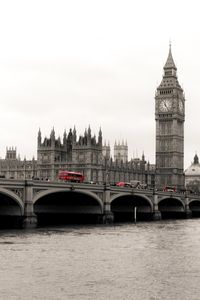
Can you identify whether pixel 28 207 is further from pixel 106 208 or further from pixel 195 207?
pixel 195 207

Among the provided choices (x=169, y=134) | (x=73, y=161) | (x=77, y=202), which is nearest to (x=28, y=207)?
(x=77, y=202)

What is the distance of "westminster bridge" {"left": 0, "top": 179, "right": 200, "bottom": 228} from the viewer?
72625 mm

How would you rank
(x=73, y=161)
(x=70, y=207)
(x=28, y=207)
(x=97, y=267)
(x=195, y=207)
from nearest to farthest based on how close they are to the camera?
(x=97, y=267)
(x=28, y=207)
(x=70, y=207)
(x=195, y=207)
(x=73, y=161)

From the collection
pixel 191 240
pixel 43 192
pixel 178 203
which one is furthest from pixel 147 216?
pixel 191 240

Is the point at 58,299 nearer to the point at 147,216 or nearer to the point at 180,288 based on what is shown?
the point at 180,288

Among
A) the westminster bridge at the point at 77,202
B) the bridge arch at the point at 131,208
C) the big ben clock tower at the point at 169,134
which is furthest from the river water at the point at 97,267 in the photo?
the big ben clock tower at the point at 169,134

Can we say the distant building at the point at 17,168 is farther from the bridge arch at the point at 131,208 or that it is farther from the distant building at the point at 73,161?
the bridge arch at the point at 131,208

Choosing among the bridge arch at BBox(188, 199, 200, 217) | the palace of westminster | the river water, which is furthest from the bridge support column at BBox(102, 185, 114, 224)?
the palace of westminster

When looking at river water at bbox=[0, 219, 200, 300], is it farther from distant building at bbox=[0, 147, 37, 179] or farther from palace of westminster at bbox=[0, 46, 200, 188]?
distant building at bbox=[0, 147, 37, 179]

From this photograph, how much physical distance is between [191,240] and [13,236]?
17.8m

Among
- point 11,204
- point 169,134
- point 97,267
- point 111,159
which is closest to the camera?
point 97,267

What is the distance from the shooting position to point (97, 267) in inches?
1689

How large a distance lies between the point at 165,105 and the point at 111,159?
116 ft

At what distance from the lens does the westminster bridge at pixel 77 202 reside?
72625 mm
